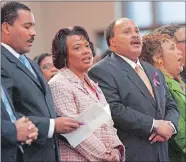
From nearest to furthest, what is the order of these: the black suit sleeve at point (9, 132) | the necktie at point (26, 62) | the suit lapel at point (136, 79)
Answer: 1. the black suit sleeve at point (9, 132)
2. the necktie at point (26, 62)
3. the suit lapel at point (136, 79)

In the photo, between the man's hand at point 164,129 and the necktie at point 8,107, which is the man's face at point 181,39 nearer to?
the man's hand at point 164,129

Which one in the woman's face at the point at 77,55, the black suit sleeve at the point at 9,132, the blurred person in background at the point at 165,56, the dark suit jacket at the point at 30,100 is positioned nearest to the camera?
the black suit sleeve at the point at 9,132

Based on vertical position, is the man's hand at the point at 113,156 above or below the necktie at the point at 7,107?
below

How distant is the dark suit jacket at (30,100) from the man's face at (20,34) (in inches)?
2.1

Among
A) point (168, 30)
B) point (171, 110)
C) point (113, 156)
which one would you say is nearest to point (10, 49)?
point (113, 156)

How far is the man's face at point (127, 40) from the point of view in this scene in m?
3.12

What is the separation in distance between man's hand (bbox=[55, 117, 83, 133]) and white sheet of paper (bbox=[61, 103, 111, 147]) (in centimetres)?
4

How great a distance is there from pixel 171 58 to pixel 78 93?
108 cm

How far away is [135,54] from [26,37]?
85cm

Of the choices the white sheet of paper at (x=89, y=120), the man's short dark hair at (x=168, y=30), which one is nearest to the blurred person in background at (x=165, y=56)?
the man's short dark hair at (x=168, y=30)

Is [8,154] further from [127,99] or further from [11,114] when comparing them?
[127,99]

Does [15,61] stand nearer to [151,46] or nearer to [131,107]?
[131,107]

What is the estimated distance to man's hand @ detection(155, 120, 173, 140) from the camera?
116 inches

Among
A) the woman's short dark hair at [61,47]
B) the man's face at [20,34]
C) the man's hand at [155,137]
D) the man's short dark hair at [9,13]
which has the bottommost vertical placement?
the man's hand at [155,137]
